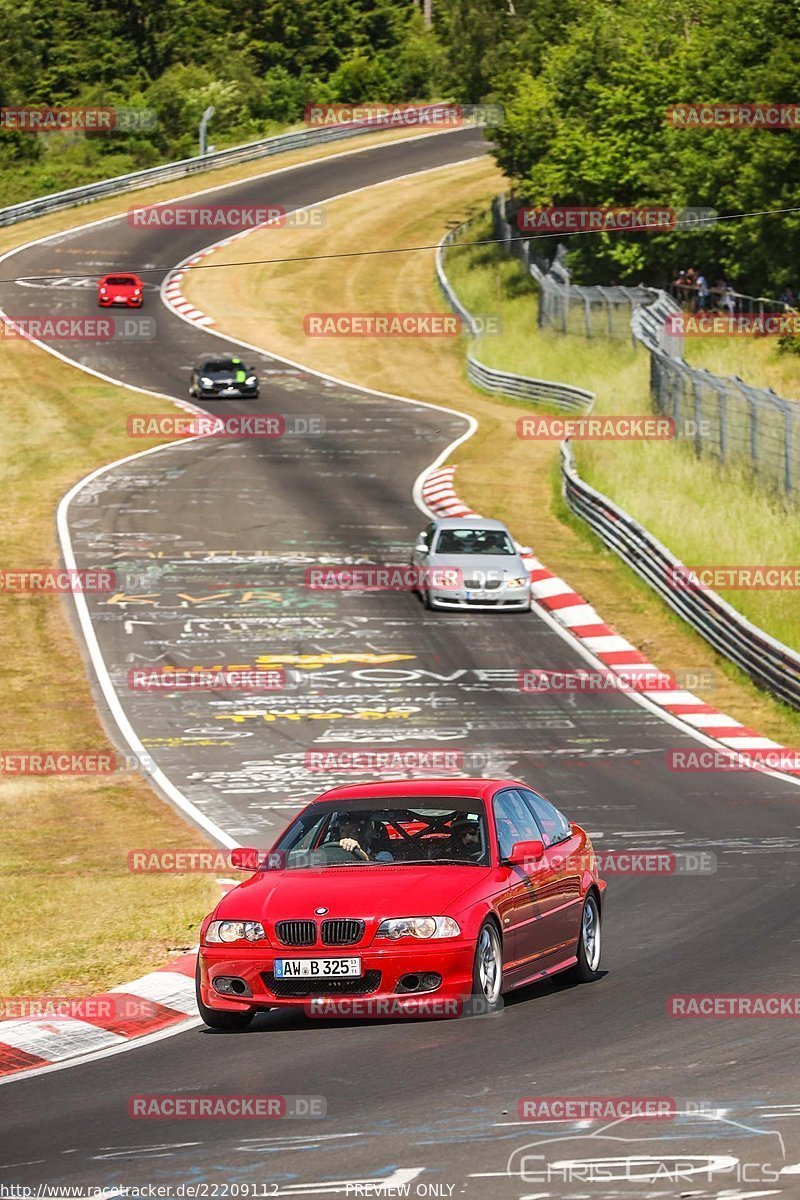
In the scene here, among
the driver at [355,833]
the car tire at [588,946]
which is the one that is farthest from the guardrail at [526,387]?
the driver at [355,833]

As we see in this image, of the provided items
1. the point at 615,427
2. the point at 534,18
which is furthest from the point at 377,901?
the point at 534,18

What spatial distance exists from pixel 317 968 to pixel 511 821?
1.91m

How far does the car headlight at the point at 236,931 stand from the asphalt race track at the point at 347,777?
55 cm

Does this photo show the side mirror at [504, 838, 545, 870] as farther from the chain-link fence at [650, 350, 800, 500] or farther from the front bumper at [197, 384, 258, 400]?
the front bumper at [197, 384, 258, 400]

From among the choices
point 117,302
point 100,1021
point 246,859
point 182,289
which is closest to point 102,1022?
point 100,1021

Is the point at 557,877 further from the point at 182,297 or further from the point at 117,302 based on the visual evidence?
the point at 182,297

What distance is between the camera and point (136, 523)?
128 feet

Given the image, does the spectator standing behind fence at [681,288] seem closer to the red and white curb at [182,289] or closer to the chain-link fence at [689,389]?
the chain-link fence at [689,389]

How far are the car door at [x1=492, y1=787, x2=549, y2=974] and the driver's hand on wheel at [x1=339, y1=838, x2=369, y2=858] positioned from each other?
32.6 inches

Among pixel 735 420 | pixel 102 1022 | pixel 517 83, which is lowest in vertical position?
pixel 735 420

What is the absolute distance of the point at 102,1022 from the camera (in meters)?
11.4

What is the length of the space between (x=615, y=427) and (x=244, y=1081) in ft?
119

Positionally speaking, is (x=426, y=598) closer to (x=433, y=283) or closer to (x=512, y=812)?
(x=512, y=812)

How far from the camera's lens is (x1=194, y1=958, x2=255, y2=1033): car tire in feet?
35.5
